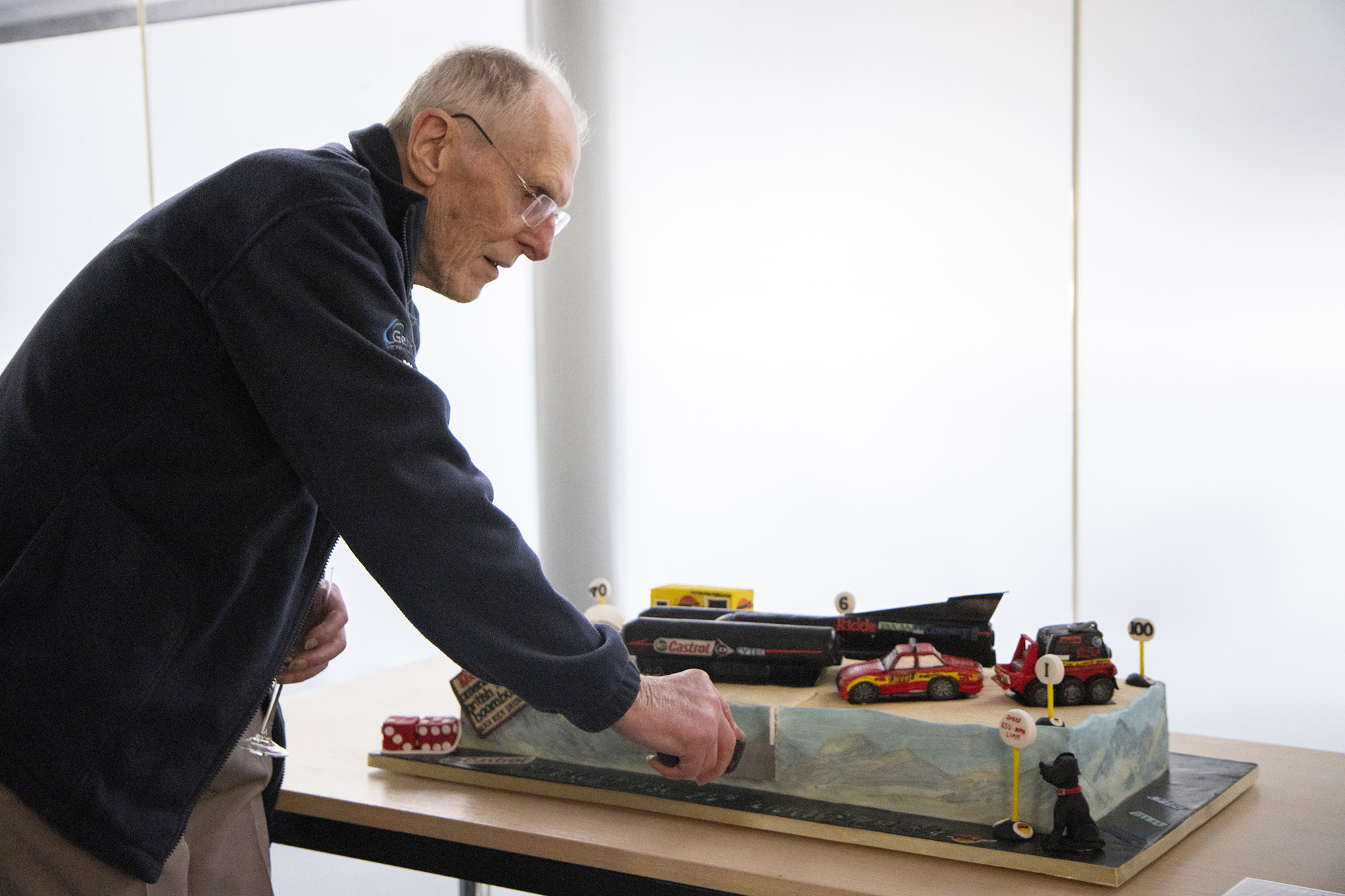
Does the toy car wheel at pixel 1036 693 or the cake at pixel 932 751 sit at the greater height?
the toy car wheel at pixel 1036 693

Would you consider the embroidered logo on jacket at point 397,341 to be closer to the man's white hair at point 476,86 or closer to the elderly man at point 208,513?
the elderly man at point 208,513

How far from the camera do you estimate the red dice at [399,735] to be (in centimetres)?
146

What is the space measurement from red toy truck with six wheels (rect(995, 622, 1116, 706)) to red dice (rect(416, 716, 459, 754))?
723mm

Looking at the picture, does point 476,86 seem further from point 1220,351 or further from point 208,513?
point 1220,351

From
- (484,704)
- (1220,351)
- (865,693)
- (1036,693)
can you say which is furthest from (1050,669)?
(1220,351)

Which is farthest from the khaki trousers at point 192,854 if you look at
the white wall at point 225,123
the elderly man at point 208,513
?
the white wall at point 225,123

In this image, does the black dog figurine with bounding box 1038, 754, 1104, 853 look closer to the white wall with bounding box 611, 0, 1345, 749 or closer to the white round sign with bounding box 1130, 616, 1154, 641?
the white round sign with bounding box 1130, 616, 1154, 641

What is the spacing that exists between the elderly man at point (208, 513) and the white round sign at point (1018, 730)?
344 mm

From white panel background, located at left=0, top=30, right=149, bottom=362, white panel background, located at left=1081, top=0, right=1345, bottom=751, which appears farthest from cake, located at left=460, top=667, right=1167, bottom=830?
white panel background, located at left=0, top=30, right=149, bottom=362

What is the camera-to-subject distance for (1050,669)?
3.87ft

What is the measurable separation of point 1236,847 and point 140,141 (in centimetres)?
374

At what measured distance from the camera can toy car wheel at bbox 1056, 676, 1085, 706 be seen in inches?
50.0

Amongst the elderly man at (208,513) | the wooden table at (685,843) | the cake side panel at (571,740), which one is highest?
the elderly man at (208,513)

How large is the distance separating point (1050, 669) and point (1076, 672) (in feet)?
0.37
